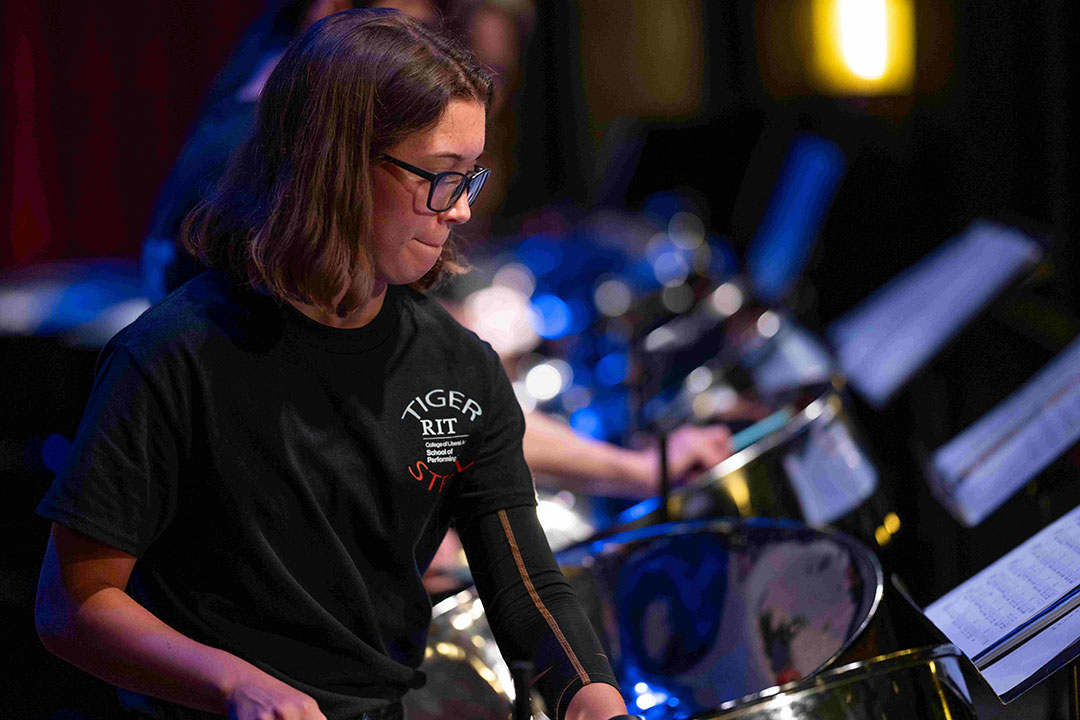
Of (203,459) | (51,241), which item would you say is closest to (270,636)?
(203,459)

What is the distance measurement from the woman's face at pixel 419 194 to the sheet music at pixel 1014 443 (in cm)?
99

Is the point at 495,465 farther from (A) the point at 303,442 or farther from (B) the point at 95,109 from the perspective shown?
(B) the point at 95,109

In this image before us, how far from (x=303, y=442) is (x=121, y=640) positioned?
23cm

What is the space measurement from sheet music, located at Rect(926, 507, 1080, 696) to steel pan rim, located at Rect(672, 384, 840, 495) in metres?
0.40

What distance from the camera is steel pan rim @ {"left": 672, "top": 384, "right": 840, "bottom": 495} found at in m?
1.64

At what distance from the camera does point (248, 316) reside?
101 cm

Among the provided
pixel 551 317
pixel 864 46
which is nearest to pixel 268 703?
pixel 551 317

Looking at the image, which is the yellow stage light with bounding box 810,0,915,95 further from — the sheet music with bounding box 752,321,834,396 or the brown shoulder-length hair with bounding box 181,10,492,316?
the brown shoulder-length hair with bounding box 181,10,492,316

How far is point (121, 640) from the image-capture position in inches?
35.3

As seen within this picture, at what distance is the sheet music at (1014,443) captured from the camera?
5.07 ft

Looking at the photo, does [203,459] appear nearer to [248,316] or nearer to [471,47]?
[248,316]

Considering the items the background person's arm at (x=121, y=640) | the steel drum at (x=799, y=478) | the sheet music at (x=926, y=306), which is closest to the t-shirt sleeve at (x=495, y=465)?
the background person's arm at (x=121, y=640)

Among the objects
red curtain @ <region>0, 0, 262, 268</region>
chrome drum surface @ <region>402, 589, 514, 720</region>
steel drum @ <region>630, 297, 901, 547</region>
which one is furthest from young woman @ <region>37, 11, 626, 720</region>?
red curtain @ <region>0, 0, 262, 268</region>

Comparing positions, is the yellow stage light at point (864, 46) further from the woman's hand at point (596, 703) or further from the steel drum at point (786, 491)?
the woman's hand at point (596, 703)
